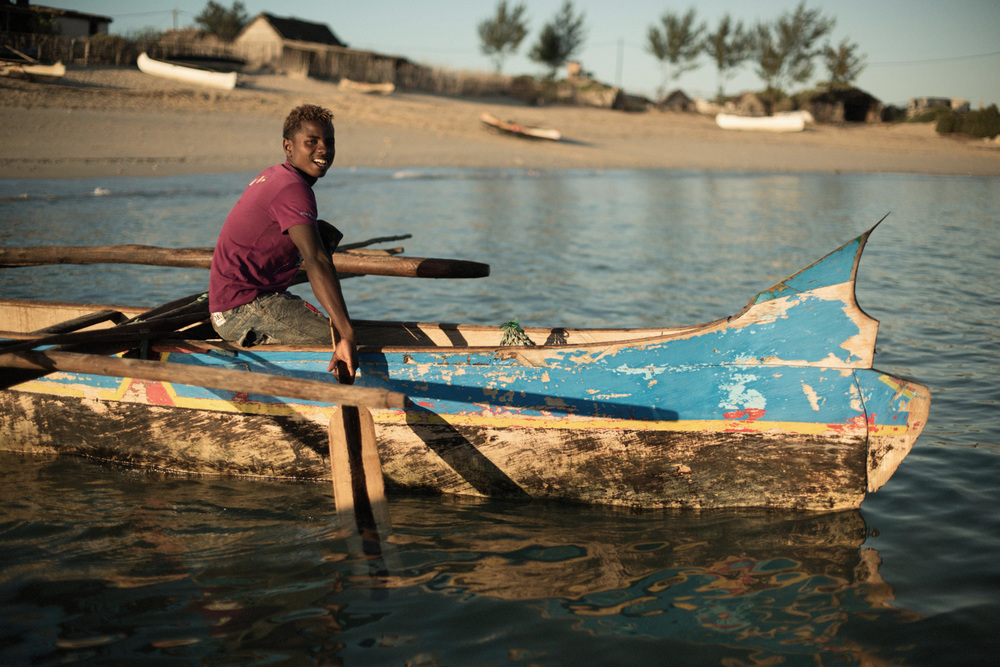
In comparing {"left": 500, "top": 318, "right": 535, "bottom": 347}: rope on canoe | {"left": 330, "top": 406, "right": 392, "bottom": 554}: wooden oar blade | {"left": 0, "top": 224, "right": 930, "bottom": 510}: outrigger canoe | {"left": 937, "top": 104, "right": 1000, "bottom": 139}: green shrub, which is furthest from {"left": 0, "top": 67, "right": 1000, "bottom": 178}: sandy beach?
{"left": 330, "top": 406, "right": 392, "bottom": 554}: wooden oar blade

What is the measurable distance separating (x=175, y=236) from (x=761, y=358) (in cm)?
1107

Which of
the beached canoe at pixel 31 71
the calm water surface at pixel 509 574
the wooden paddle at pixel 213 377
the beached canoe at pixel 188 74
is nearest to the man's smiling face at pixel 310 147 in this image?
the wooden paddle at pixel 213 377

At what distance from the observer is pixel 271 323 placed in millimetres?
4086

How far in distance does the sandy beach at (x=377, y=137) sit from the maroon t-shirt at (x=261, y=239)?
15.0 m

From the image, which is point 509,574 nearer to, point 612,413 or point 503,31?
point 612,413

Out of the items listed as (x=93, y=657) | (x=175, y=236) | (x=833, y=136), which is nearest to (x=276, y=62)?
(x=175, y=236)

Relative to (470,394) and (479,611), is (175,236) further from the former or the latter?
(479,611)

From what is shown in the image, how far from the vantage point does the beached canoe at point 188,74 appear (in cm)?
2648

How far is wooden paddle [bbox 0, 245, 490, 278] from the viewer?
4.48m

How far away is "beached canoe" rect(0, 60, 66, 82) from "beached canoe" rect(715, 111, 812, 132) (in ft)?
99.7

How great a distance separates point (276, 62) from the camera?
34.6 meters

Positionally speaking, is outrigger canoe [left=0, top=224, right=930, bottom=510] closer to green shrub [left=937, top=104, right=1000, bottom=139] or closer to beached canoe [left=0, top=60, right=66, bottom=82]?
beached canoe [left=0, top=60, right=66, bottom=82]

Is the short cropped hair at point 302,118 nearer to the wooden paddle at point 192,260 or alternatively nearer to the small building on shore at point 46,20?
the wooden paddle at point 192,260

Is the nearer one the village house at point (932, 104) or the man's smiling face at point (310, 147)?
the man's smiling face at point (310, 147)
